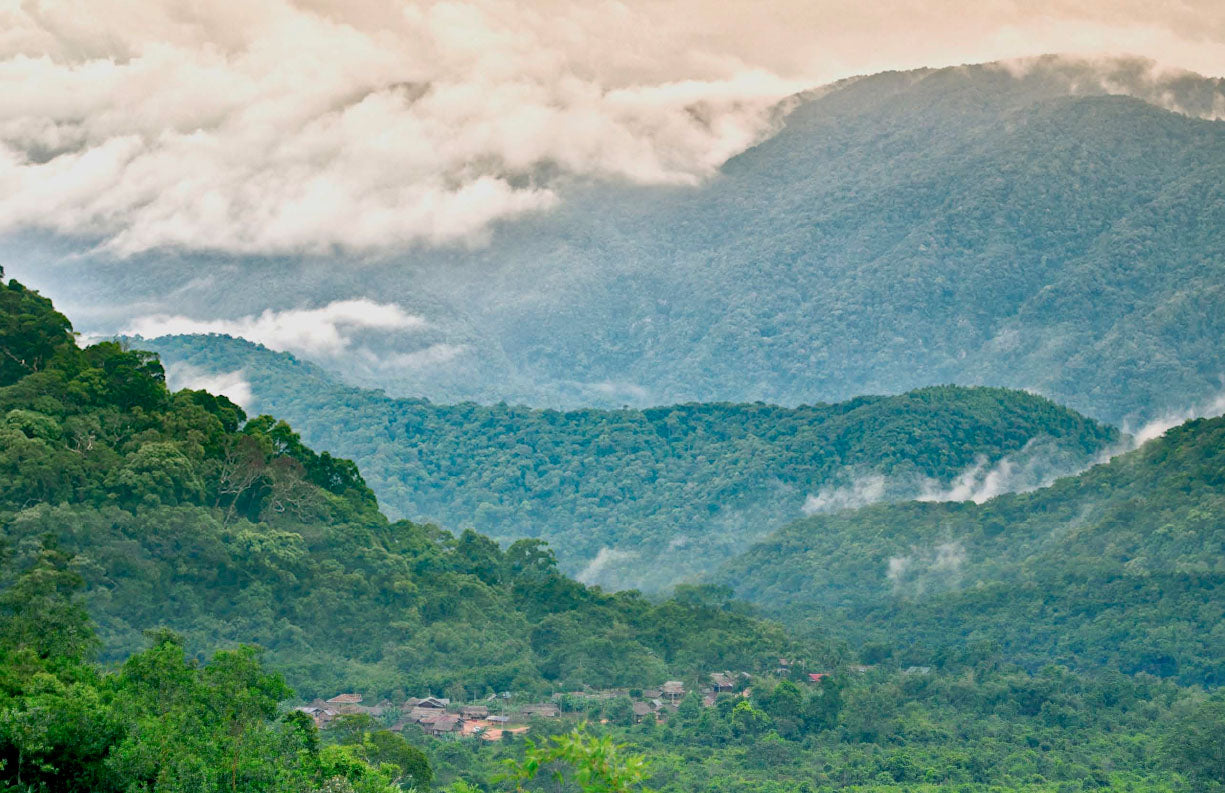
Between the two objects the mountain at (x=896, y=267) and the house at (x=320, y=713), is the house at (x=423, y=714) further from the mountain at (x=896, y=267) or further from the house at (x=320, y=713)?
the mountain at (x=896, y=267)

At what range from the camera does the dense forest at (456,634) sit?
39.6m

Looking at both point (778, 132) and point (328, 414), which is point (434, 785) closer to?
point (328, 414)

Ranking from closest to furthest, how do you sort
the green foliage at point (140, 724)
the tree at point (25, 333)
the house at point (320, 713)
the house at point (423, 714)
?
1. the green foliage at point (140, 724)
2. the house at point (320, 713)
3. the house at point (423, 714)
4. the tree at point (25, 333)

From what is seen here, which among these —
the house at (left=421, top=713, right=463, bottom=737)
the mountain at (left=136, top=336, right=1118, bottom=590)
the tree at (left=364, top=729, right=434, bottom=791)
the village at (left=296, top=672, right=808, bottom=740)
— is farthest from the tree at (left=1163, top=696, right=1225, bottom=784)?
the mountain at (left=136, top=336, right=1118, bottom=590)

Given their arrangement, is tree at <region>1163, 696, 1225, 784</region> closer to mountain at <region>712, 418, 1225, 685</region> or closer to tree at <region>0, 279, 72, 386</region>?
mountain at <region>712, 418, 1225, 685</region>

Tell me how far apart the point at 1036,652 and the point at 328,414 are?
7225 cm

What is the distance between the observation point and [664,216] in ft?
609

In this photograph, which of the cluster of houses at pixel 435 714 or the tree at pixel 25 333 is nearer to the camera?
the cluster of houses at pixel 435 714

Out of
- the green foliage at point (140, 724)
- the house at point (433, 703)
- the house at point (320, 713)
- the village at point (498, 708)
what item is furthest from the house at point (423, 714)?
the green foliage at point (140, 724)

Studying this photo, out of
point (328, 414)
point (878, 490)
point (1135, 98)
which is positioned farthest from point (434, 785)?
point (1135, 98)

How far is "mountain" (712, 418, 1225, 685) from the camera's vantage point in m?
55.8

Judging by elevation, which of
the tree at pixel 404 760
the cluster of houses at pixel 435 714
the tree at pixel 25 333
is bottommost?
the tree at pixel 404 760

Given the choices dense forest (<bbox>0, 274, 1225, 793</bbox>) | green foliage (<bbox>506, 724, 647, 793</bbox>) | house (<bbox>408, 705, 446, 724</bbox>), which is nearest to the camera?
green foliage (<bbox>506, 724, 647, 793</bbox>)

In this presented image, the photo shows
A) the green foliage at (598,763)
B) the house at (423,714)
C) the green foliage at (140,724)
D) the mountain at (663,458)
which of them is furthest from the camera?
the mountain at (663,458)
